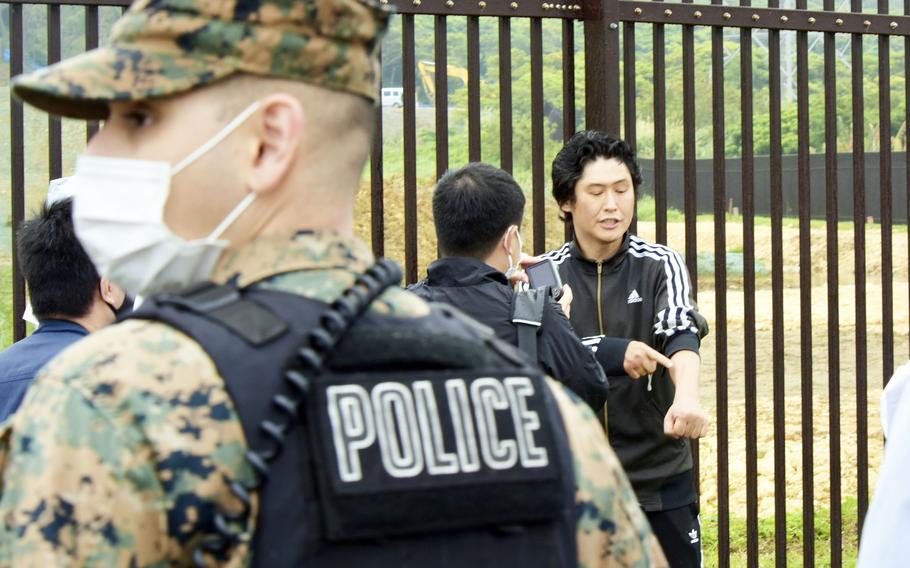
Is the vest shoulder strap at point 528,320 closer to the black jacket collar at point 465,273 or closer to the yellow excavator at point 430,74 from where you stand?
the black jacket collar at point 465,273

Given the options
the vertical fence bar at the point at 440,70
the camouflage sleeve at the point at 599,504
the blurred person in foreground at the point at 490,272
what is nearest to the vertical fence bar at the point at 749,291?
the vertical fence bar at the point at 440,70

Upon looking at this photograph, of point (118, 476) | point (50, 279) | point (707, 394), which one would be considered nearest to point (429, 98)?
point (50, 279)

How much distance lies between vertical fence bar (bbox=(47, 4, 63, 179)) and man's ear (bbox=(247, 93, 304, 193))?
8.91ft

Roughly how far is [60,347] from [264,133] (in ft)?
5.69

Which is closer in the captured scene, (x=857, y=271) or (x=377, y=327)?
(x=377, y=327)

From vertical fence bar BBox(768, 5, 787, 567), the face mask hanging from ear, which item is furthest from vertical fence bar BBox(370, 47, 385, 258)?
vertical fence bar BBox(768, 5, 787, 567)

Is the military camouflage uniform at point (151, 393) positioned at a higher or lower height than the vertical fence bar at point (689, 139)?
lower

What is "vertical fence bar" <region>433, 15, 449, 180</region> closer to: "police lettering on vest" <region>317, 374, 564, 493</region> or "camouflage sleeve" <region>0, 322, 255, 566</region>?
"police lettering on vest" <region>317, 374, 564, 493</region>

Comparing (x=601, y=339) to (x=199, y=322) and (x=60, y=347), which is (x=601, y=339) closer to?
(x=60, y=347)

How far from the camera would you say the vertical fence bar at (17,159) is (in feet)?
12.6

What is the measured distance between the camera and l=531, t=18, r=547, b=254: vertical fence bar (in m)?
4.45

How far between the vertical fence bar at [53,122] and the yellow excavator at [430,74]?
119 centimetres

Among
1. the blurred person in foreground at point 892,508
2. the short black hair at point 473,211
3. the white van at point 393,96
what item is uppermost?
the white van at point 393,96

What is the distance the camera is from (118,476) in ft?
3.81
